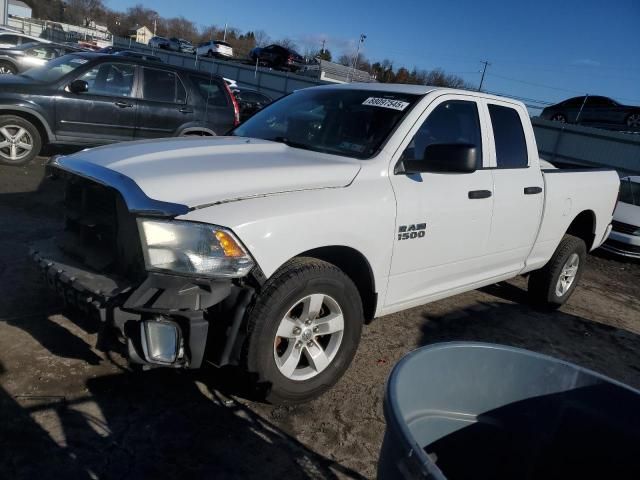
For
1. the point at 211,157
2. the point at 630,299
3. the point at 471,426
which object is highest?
the point at 211,157

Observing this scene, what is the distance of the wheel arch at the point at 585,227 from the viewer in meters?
5.73

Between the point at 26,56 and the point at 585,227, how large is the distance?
15.7 metres

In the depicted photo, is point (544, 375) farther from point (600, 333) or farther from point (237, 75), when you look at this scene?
point (237, 75)

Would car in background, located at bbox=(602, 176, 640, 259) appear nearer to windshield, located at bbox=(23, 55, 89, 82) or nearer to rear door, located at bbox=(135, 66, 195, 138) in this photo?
rear door, located at bbox=(135, 66, 195, 138)

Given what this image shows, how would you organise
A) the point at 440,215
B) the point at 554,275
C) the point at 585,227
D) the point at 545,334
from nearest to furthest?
the point at 440,215, the point at 545,334, the point at 554,275, the point at 585,227

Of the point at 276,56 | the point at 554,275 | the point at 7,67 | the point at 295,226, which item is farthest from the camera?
the point at 276,56

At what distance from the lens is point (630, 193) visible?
10867 millimetres

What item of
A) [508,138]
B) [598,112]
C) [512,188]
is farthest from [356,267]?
[598,112]

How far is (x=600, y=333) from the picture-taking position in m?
5.48

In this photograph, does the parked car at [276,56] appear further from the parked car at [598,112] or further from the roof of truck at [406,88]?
the roof of truck at [406,88]

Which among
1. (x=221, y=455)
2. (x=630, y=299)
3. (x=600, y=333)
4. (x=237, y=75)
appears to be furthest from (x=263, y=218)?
(x=237, y=75)

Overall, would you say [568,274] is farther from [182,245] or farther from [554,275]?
[182,245]

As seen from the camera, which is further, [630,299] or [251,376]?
[630,299]

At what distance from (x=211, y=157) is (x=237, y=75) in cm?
3219
